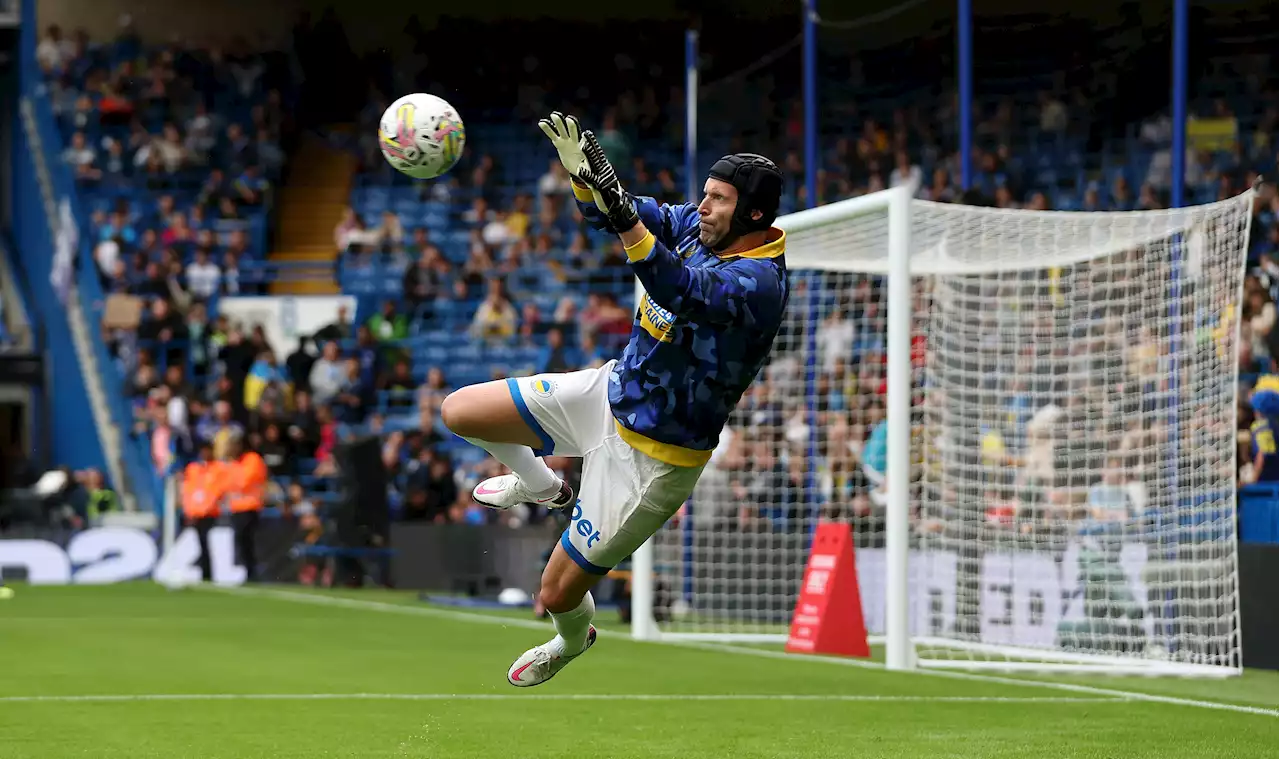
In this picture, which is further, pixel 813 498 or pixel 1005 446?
pixel 813 498

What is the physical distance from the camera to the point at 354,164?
A: 2908cm

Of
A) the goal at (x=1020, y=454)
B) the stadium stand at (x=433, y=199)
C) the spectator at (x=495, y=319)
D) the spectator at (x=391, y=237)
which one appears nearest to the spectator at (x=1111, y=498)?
the goal at (x=1020, y=454)

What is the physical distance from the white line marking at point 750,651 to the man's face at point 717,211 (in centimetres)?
472

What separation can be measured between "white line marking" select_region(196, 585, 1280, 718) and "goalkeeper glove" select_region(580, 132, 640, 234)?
5.32m

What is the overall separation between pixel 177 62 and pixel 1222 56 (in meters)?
17.5

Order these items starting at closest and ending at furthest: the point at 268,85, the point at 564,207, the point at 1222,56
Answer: the point at 1222,56
the point at 564,207
the point at 268,85

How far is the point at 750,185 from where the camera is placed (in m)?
7.09

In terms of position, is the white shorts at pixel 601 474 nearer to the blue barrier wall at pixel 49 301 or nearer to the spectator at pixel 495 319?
the spectator at pixel 495 319

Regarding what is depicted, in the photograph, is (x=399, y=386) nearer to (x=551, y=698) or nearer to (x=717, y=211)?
(x=551, y=698)

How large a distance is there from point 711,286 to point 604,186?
0.59 metres

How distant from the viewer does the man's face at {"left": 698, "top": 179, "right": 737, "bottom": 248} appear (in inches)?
280

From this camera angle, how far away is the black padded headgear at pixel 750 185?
279 inches

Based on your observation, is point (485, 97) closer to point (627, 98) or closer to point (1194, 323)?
point (627, 98)

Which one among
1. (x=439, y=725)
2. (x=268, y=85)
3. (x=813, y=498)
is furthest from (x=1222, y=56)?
(x=268, y=85)
